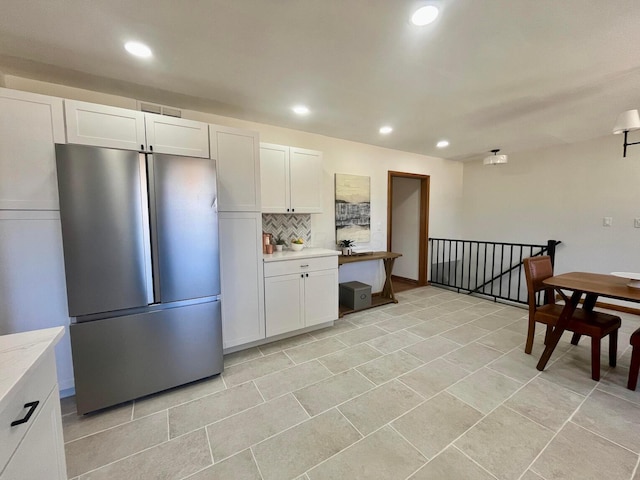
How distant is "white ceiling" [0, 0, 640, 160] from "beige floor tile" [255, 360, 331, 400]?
254 cm

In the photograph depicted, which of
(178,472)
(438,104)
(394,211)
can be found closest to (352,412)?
(178,472)

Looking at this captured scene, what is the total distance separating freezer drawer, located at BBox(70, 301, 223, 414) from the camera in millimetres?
1854

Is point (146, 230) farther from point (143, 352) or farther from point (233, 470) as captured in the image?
point (233, 470)

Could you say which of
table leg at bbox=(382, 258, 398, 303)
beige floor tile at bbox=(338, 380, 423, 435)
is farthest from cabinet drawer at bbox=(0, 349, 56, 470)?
table leg at bbox=(382, 258, 398, 303)

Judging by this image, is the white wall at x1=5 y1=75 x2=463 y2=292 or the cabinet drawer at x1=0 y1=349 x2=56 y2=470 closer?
the cabinet drawer at x1=0 y1=349 x2=56 y2=470

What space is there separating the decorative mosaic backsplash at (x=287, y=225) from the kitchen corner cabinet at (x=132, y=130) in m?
1.26

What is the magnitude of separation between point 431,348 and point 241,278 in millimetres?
2085

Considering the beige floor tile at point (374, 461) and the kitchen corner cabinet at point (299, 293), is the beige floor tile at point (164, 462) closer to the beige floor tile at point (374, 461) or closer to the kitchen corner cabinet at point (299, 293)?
the beige floor tile at point (374, 461)

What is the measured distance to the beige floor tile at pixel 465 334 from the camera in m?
2.97

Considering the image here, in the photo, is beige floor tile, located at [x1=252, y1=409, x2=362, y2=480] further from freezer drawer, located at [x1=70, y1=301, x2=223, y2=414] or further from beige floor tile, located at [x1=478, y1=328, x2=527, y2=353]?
beige floor tile, located at [x1=478, y1=328, x2=527, y2=353]

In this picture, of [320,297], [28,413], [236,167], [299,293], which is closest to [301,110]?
[236,167]

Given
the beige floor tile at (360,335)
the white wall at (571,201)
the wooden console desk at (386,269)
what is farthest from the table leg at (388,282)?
the white wall at (571,201)

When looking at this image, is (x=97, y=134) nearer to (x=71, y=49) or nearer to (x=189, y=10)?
(x=71, y=49)

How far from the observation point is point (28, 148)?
71.1 inches
